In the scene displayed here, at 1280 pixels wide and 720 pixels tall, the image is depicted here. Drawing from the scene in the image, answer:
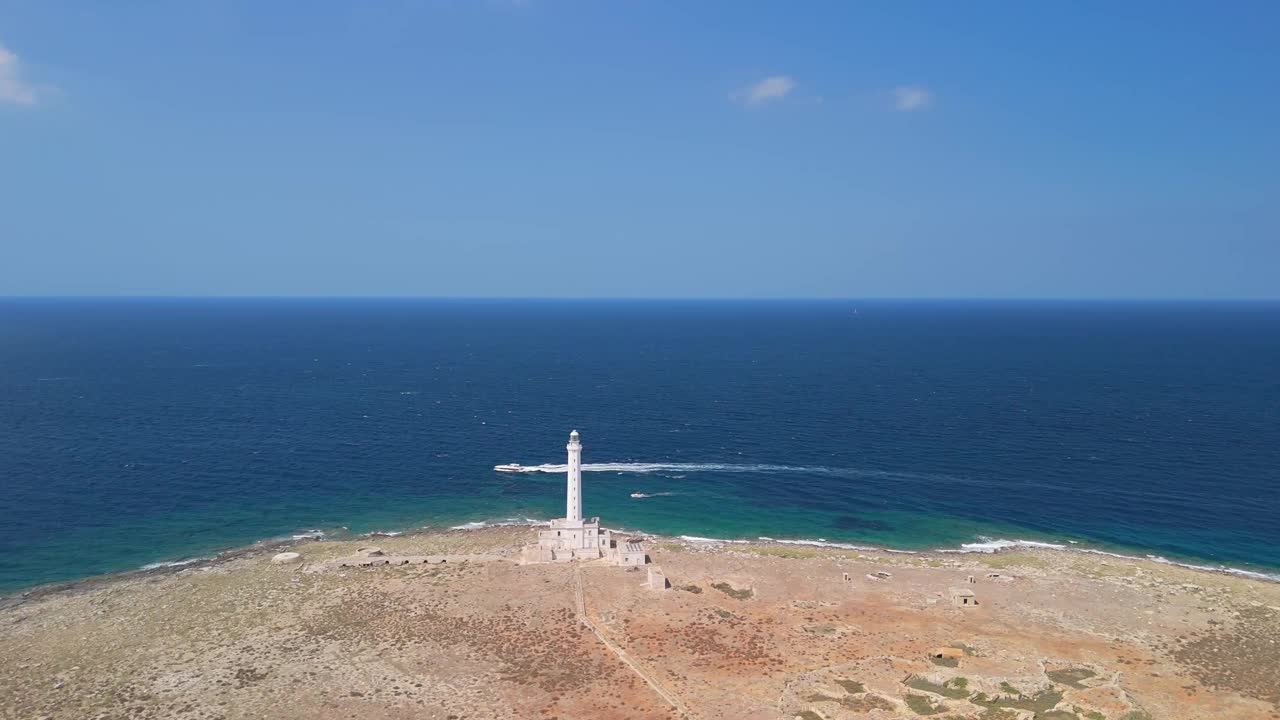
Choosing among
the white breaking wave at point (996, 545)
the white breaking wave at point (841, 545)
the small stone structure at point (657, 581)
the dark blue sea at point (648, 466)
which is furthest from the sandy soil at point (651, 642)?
the dark blue sea at point (648, 466)

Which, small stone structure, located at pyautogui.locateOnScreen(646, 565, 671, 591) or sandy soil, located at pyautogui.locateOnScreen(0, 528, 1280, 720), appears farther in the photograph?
small stone structure, located at pyautogui.locateOnScreen(646, 565, 671, 591)

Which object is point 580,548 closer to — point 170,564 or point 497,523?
point 497,523

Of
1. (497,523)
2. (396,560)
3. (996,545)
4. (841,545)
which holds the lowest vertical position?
(996,545)

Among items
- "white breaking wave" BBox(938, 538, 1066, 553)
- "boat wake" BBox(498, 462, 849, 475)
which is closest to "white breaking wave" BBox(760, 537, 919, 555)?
"white breaking wave" BBox(938, 538, 1066, 553)

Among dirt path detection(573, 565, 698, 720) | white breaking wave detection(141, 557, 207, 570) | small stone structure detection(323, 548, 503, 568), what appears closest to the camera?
dirt path detection(573, 565, 698, 720)

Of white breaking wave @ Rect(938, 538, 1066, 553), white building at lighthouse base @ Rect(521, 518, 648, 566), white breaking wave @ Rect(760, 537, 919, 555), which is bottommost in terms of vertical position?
white breaking wave @ Rect(938, 538, 1066, 553)

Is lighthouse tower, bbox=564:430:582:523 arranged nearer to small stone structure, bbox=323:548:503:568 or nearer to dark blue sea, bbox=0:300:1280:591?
small stone structure, bbox=323:548:503:568

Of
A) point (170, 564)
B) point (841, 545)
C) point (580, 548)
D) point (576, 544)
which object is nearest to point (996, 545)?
→ point (841, 545)
